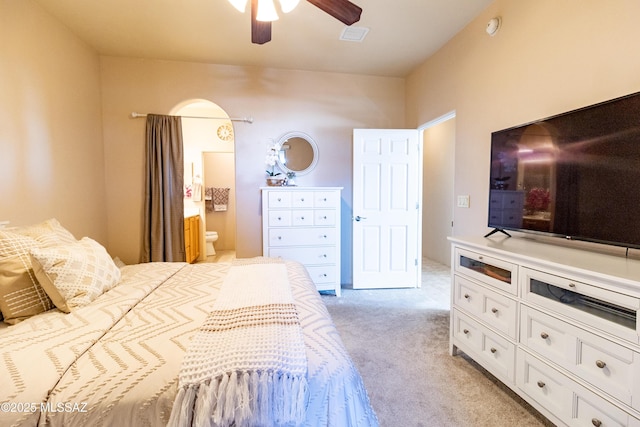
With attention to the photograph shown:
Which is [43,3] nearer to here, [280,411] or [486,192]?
[280,411]

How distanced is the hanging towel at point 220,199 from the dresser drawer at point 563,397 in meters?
5.69

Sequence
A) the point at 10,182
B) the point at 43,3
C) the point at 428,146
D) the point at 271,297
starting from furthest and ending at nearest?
1. the point at 428,146
2. the point at 43,3
3. the point at 10,182
4. the point at 271,297

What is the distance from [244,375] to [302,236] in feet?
8.14

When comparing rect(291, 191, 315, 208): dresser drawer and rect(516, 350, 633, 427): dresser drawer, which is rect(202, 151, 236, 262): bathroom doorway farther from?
rect(516, 350, 633, 427): dresser drawer

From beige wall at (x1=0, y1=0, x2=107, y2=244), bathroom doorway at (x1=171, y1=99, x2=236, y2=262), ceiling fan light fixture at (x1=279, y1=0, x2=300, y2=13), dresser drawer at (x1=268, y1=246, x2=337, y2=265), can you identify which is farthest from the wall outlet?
bathroom doorway at (x1=171, y1=99, x2=236, y2=262)

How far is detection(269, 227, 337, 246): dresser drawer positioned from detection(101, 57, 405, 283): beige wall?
0.48 m

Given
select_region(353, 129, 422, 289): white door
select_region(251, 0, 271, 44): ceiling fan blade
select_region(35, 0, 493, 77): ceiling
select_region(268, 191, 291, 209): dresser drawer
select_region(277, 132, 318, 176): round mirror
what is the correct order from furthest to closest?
1. select_region(277, 132, 318, 176): round mirror
2. select_region(353, 129, 422, 289): white door
3. select_region(268, 191, 291, 209): dresser drawer
4. select_region(35, 0, 493, 77): ceiling
5. select_region(251, 0, 271, 44): ceiling fan blade

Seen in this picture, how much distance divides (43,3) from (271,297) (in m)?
3.08

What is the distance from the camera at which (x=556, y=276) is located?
1349mm

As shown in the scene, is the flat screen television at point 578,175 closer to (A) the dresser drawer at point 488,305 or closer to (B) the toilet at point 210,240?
(A) the dresser drawer at point 488,305

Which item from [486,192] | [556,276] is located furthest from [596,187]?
[486,192]

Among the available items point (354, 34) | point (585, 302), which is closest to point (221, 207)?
point (354, 34)

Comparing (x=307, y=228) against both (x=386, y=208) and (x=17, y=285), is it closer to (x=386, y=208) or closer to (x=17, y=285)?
(x=386, y=208)

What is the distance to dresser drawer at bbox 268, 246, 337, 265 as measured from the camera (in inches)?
129
